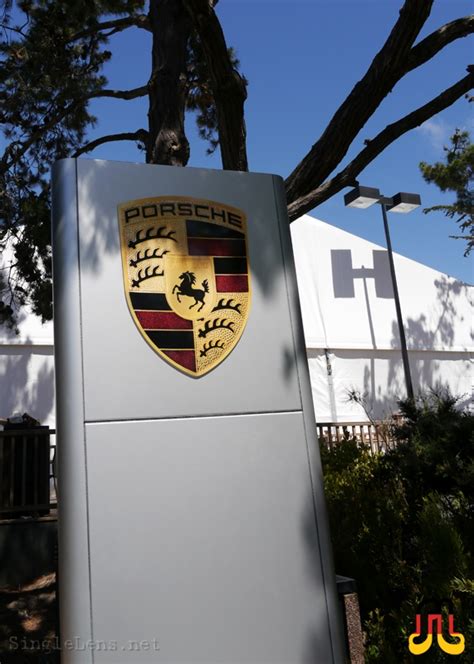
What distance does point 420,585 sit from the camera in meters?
3.05

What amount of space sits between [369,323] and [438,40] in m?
13.6

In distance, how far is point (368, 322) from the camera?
17562mm

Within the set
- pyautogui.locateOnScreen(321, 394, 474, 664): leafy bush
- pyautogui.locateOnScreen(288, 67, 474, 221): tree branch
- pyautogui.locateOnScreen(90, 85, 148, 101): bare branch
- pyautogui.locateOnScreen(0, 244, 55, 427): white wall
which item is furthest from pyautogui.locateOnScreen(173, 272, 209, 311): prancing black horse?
pyautogui.locateOnScreen(0, 244, 55, 427): white wall

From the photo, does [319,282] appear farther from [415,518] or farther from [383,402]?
[415,518]

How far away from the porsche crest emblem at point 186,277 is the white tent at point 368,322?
1347cm

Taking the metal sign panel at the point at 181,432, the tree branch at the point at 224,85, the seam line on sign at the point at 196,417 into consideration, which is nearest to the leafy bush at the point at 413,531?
the metal sign panel at the point at 181,432

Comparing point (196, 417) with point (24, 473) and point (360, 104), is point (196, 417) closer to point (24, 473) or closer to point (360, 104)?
point (360, 104)

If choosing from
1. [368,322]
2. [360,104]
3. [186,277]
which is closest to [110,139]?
[360,104]

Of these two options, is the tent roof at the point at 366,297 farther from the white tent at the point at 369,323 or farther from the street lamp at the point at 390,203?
the street lamp at the point at 390,203

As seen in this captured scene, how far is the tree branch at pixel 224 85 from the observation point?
4.26 meters

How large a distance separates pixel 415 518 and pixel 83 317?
2.20 m

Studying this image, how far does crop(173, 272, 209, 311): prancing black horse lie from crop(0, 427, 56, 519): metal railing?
4.92 meters

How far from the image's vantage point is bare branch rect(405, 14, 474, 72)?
4285 mm

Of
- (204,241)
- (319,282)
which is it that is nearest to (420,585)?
(204,241)
